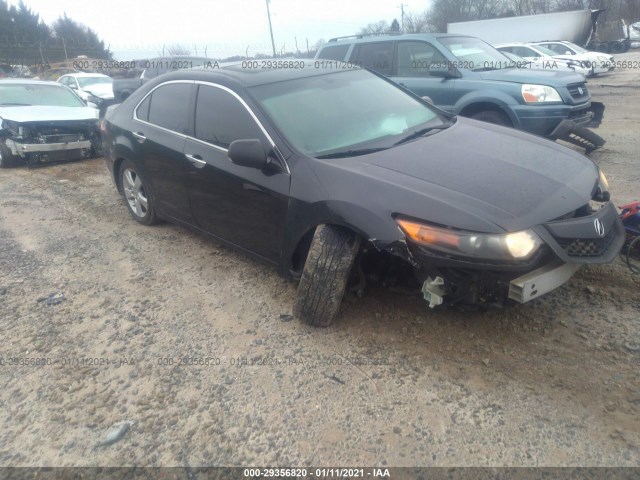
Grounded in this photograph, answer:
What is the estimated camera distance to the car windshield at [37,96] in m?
8.64

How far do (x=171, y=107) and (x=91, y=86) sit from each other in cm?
1287

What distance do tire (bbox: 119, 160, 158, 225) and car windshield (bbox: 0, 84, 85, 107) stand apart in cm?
509

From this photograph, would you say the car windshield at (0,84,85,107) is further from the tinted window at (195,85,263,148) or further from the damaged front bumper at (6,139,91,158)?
the tinted window at (195,85,263,148)

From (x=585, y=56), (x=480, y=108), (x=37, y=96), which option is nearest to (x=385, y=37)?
(x=480, y=108)

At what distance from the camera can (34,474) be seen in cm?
219

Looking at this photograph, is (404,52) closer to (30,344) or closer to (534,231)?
(534,231)

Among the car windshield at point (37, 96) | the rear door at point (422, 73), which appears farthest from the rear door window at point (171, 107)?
the car windshield at point (37, 96)

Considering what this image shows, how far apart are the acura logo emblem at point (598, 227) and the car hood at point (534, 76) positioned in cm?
402

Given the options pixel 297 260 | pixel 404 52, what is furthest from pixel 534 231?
pixel 404 52

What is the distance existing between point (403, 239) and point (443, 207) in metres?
0.27

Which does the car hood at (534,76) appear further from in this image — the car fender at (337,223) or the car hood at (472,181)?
the car fender at (337,223)

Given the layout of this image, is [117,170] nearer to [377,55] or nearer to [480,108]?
[377,55]

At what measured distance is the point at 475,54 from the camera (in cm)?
686

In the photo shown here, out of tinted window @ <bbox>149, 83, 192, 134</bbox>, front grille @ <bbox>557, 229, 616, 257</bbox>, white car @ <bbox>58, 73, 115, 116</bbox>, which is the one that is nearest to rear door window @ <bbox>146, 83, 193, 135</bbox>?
tinted window @ <bbox>149, 83, 192, 134</bbox>
